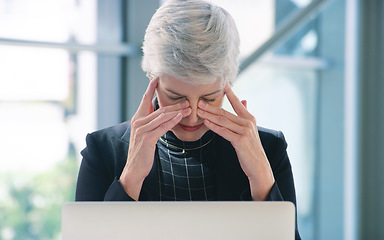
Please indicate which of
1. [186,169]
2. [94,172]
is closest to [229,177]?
[186,169]

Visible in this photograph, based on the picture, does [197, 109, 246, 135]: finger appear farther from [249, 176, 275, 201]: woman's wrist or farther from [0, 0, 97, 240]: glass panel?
[0, 0, 97, 240]: glass panel

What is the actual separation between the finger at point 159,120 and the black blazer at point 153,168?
7.4 inches

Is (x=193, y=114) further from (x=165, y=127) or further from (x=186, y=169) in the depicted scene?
(x=186, y=169)

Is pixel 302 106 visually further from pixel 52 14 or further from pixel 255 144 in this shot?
pixel 255 144

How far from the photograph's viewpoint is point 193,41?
1217 mm

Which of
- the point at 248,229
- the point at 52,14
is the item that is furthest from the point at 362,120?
the point at 248,229

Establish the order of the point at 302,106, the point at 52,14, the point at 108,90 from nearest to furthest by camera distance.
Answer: the point at 52,14
the point at 108,90
the point at 302,106

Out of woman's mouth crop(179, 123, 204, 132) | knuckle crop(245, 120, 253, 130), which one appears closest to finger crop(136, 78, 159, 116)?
woman's mouth crop(179, 123, 204, 132)

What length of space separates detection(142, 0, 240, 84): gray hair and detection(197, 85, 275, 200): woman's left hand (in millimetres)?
87

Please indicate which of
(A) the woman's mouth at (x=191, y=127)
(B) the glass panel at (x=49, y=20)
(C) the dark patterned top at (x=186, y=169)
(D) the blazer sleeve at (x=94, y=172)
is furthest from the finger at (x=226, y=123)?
(B) the glass panel at (x=49, y=20)

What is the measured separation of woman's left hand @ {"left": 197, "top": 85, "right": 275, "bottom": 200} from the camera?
123 cm

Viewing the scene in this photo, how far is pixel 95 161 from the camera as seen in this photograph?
1414 mm

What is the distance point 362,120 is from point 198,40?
9.49 feet

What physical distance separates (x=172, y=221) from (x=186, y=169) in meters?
0.56
